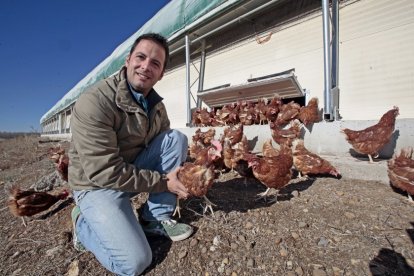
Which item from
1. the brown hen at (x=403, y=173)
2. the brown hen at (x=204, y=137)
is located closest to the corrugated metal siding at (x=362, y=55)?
the brown hen at (x=403, y=173)

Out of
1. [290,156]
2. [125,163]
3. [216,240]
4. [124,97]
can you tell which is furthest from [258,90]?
[125,163]

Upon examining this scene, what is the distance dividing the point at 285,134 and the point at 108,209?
3.22m

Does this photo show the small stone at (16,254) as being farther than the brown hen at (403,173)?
No

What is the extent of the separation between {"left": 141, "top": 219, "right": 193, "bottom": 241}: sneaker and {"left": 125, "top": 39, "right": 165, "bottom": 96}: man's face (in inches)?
50.2

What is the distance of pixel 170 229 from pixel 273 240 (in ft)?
3.00

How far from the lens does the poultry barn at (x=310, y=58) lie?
3.84 metres

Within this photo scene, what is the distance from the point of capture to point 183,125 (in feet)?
28.1

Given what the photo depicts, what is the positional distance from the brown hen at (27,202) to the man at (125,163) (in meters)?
1.25

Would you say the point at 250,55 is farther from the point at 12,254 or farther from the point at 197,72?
the point at 12,254

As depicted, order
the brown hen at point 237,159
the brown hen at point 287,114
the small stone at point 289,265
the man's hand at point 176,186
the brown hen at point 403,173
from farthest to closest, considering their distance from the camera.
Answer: the brown hen at point 287,114 → the brown hen at point 237,159 → the brown hen at point 403,173 → the man's hand at point 176,186 → the small stone at point 289,265

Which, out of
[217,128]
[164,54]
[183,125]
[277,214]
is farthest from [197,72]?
[277,214]

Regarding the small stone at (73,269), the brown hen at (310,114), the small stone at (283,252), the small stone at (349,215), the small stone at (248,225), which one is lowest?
the small stone at (73,269)

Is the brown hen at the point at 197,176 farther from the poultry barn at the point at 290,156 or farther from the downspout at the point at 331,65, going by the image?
the downspout at the point at 331,65

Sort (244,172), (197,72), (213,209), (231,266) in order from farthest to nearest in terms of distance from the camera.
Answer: (197,72), (244,172), (213,209), (231,266)
